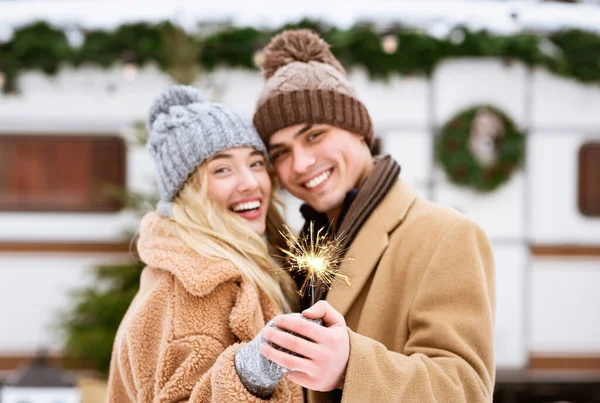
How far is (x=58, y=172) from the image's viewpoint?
7.06 m

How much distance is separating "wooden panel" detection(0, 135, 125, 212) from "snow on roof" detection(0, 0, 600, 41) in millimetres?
1208

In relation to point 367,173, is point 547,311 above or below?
below

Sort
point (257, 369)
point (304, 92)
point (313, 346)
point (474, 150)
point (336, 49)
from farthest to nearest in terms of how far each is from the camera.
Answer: point (474, 150) < point (336, 49) < point (304, 92) < point (257, 369) < point (313, 346)

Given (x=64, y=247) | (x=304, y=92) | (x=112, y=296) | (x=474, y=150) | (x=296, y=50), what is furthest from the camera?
(x=474, y=150)

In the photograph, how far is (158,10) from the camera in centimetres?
676

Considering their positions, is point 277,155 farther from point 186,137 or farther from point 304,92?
point 186,137

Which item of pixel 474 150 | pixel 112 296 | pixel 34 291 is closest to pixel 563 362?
pixel 474 150

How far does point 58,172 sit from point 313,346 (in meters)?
6.42

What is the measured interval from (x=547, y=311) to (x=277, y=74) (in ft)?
20.0

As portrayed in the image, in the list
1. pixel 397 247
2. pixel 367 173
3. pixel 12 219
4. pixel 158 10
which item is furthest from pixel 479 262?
pixel 12 219

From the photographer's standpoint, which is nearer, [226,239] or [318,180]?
[226,239]

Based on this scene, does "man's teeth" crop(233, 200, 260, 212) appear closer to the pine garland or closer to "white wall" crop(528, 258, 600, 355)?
the pine garland

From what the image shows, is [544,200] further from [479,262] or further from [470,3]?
[479,262]

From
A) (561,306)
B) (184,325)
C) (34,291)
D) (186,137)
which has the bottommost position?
(561,306)
